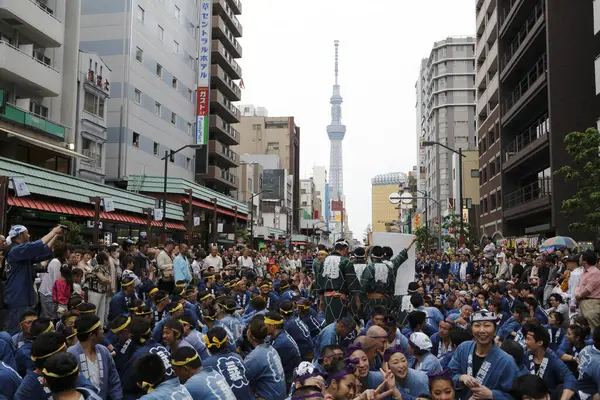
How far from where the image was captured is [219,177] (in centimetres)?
5478

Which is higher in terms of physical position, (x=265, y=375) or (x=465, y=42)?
(x=465, y=42)

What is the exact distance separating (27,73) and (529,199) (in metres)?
29.3

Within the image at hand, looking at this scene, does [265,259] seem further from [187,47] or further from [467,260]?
[187,47]

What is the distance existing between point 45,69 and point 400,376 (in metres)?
26.7

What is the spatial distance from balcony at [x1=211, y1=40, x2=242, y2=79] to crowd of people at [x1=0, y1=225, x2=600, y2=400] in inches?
1692

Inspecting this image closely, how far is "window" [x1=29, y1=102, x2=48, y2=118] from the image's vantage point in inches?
1113

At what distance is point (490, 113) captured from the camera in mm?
48469

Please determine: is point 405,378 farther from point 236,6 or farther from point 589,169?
point 236,6

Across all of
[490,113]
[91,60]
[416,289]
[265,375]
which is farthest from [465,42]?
[265,375]

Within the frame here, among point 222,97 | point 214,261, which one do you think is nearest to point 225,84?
point 222,97

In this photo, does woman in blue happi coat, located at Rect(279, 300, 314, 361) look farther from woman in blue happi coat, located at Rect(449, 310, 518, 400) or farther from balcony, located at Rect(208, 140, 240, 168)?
balcony, located at Rect(208, 140, 240, 168)

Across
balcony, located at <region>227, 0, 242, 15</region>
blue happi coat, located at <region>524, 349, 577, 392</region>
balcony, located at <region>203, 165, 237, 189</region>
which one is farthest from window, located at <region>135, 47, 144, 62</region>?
blue happi coat, located at <region>524, 349, 577, 392</region>

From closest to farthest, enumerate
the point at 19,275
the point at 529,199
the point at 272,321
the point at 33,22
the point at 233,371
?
the point at 233,371
the point at 272,321
the point at 19,275
the point at 33,22
the point at 529,199

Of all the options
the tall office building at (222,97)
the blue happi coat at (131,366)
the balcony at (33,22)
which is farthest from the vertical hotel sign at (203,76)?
the blue happi coat at (131,366)
